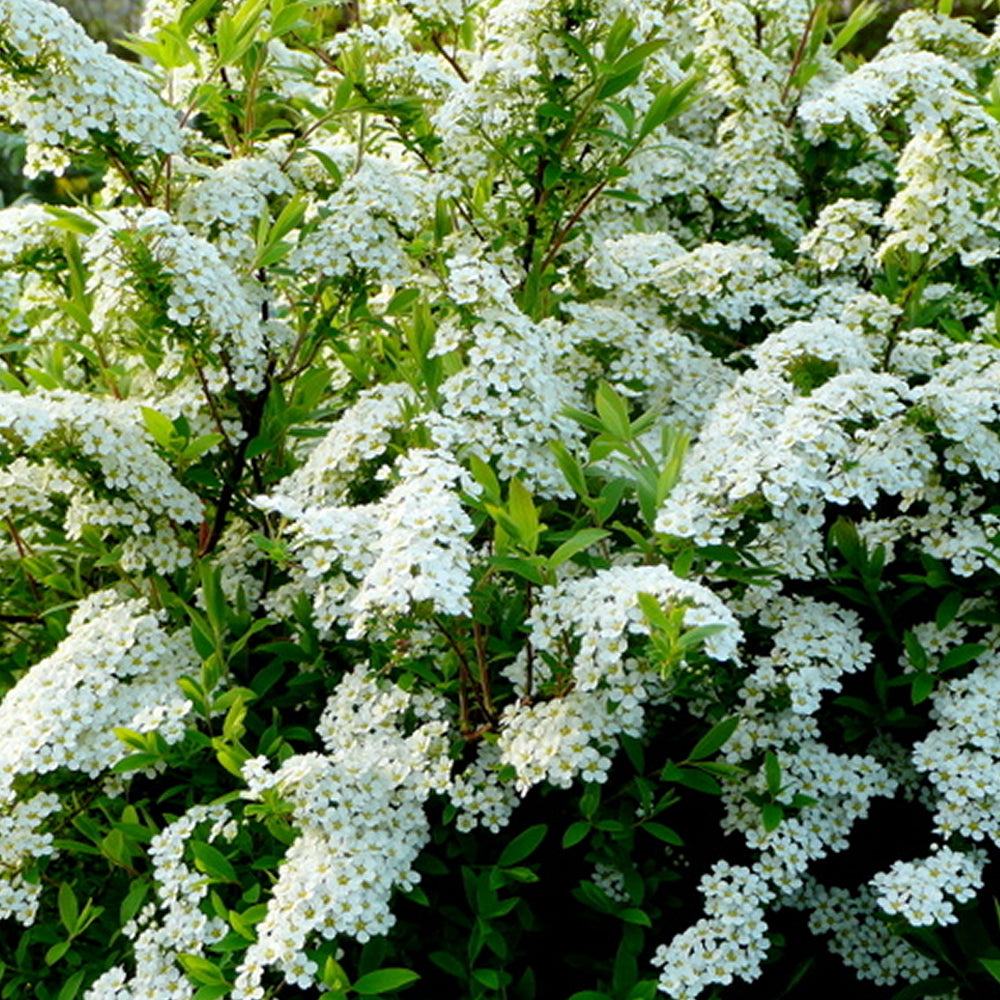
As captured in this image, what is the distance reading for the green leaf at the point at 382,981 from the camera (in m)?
2.43

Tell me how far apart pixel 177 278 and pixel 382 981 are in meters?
1.42

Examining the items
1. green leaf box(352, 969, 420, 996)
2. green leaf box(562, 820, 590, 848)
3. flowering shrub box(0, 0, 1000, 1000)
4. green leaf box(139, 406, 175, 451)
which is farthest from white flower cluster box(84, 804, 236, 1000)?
green leaf box(139, 406, 175, 451)

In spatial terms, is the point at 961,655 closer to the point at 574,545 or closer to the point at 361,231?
the point at 574,545

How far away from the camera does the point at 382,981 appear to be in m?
2.45

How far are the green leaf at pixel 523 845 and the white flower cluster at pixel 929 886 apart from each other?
0.66m

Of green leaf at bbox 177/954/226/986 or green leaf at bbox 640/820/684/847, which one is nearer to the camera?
green leaf at bbox 177/954/226/986

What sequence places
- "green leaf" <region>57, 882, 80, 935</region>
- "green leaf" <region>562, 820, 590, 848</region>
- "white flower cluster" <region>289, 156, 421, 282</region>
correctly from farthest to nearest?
"white flower cluster" <region>289, 156, 421, 282</region>
"green leaf" <region>57, 882, 80, 935</region>
"green leaf" <region>562, 820, 590, 848</region>

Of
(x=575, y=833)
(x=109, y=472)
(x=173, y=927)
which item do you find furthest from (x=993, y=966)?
(x=109, y=472)

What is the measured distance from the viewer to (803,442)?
2590 millimetres

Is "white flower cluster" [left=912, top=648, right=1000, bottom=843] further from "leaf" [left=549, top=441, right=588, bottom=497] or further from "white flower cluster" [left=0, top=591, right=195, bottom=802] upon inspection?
"white flower cluster" [left=0, top=591, right=195, bottom=802]

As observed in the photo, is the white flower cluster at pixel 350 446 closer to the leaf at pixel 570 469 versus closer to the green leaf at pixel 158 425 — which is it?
the green leaf at pixel 158 425

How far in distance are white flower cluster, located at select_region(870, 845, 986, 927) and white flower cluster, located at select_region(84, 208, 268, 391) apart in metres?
1.70

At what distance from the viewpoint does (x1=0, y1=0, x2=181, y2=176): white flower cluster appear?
275 cm

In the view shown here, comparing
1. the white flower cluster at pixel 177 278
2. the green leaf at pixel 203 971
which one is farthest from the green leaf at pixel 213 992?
the white flower cluster at pixel 177 278
